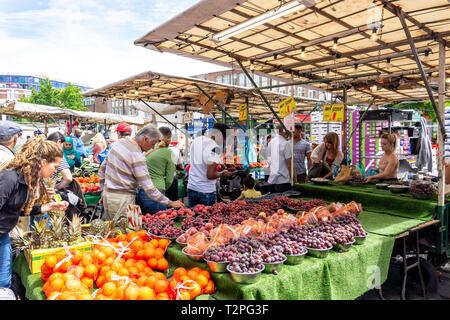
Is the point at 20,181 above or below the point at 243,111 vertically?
below

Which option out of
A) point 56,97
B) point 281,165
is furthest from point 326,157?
point 56,97

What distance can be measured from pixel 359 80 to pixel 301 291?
532cm

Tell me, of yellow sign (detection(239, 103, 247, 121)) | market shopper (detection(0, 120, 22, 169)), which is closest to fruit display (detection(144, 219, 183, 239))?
market shopper (detection(0, 120, 22, 169))

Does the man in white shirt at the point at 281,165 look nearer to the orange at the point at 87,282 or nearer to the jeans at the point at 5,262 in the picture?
the orange at the point at 87,282

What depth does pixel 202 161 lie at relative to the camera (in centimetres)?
405

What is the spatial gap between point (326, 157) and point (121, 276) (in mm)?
5477

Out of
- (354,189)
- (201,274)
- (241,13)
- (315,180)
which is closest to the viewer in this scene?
(201,274)

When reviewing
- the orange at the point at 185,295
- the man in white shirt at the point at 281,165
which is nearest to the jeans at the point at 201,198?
the man in white shirt at the point at 281,165

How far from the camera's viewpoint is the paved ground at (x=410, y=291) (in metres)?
3.47

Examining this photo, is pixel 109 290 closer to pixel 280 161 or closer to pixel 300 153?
pixel 280 161

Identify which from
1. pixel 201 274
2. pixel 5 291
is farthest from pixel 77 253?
pixel 201 274

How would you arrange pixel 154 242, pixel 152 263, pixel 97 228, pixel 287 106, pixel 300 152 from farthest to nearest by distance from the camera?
pixel 300 152 < pixel 287 106 < pixel 97 228 < pixel 154 242 < pixel 152 263
